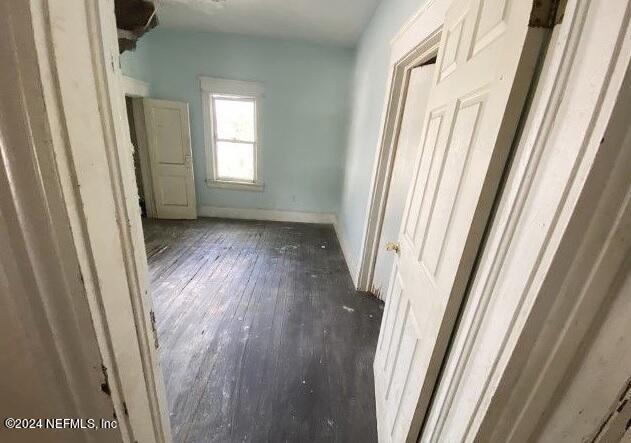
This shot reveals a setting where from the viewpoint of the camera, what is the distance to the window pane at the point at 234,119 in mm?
3913

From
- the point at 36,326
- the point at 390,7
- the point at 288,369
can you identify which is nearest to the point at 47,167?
the point at 36,326

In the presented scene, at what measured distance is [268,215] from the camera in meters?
4.39

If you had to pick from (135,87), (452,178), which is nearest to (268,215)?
(135,87)

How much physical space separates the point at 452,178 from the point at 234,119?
12.9ft

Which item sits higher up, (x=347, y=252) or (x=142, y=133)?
(x=142, y=133)

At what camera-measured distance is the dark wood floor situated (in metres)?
1.33

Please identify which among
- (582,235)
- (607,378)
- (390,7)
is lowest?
(607,378)

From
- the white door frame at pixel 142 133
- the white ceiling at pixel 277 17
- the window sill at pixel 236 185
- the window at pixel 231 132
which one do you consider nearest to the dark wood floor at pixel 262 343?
the white door frame at pixel 142 133

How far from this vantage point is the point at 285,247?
340 cm

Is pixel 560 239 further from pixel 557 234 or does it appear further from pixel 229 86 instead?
pixel 229 86

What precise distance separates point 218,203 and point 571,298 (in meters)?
4.46

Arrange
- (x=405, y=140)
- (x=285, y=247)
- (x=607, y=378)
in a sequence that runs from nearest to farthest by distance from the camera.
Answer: (x=607, y=378) → (x=405, y=140) → (x=285, y=247)

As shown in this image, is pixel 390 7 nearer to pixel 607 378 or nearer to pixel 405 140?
pixel 405 140

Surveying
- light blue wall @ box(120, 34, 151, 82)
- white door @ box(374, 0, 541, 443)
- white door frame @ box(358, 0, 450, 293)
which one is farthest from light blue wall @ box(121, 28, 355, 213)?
white door @ box(374, 0, 541, 443)
